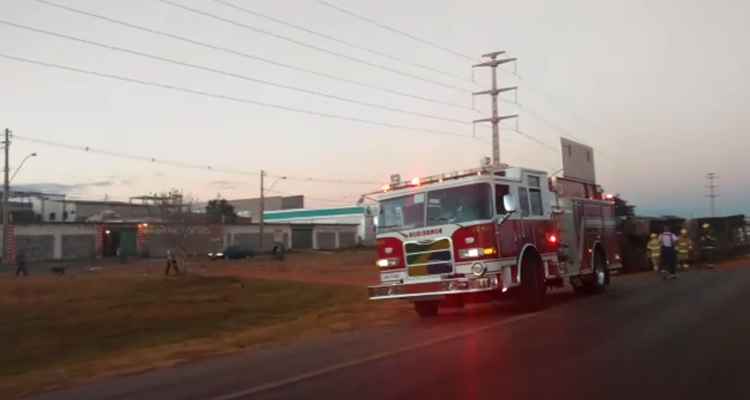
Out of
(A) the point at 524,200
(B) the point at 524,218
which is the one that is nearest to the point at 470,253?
(B) the point at 524,218

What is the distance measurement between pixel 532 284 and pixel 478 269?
77.8 inches

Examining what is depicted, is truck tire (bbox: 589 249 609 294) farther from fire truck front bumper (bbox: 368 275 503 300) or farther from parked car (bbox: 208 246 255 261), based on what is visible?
parked car (bbox: 208 246 255 261)

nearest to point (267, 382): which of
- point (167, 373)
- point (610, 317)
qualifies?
point (167, 373)

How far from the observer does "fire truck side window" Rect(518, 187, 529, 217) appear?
1567 cm

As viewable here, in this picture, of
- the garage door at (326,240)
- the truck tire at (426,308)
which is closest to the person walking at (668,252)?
the truck tire at (426,308)

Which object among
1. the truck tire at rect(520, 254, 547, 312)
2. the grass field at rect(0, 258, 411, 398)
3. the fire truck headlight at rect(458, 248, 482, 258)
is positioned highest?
the fire truck headlight at rect(458, 248, 482, 258)

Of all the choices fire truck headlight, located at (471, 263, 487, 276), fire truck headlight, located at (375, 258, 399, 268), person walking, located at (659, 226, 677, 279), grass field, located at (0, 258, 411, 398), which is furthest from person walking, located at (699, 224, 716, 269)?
fire truck headlight, located at (471, 263, 487, 276)

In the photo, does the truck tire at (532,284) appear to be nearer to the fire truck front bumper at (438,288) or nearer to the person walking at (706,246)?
the fire truck front bumper at (438,288)

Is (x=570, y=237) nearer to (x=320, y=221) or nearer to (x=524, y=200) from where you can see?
(x=524, y=200)

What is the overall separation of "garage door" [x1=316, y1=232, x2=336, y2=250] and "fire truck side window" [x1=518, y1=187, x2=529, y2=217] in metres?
84.9

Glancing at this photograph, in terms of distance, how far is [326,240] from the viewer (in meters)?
103

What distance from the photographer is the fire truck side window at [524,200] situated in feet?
51.4

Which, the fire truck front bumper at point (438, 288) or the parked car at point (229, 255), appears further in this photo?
the parked car at point (229, 255)

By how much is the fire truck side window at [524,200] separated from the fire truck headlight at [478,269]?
2.02 metres
